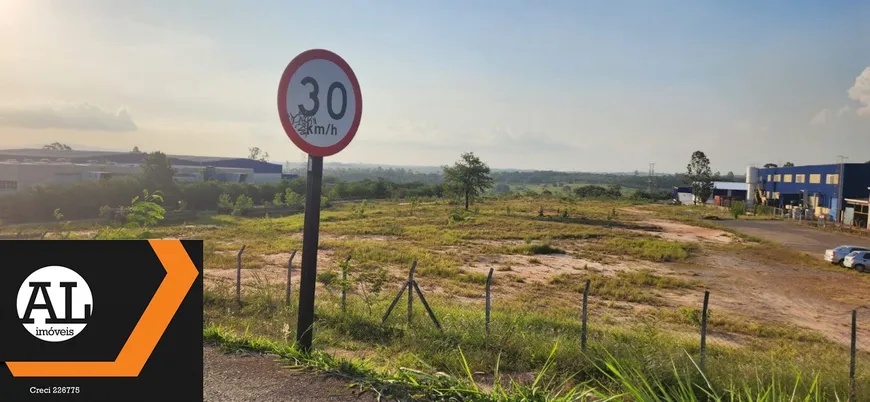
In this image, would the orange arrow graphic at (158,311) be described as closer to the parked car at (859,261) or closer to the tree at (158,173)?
the parked car at (859,261)

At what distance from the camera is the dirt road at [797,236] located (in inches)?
1129

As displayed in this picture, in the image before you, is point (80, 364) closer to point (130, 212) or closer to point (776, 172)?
point (130, 212)

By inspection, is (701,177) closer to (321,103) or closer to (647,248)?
(647,248)

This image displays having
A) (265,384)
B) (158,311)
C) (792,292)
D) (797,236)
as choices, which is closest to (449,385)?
(265,384)

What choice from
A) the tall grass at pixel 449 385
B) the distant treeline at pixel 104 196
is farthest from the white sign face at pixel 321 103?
the distant treeline at pixel 104 196

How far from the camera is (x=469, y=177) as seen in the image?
52.8 metres

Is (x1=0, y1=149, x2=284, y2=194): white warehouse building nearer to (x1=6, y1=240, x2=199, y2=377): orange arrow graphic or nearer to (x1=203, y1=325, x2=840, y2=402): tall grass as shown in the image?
(x1=203, y1=325, x2=840, y2=402): tall grass

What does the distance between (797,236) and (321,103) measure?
128 feet

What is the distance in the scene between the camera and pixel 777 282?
61.9 ft

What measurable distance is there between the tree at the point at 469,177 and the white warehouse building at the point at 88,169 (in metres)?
31.5

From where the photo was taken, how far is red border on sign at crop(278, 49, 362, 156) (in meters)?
3.29

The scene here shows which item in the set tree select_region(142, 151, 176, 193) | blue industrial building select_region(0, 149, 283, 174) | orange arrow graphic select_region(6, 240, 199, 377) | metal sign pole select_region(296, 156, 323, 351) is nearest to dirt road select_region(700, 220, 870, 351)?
metal sign pole select_region(296, 156, 323, 351)

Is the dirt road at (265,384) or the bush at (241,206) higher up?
the dirt road at (265,384)

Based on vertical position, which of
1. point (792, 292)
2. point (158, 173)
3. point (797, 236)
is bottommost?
point (792, 292)
